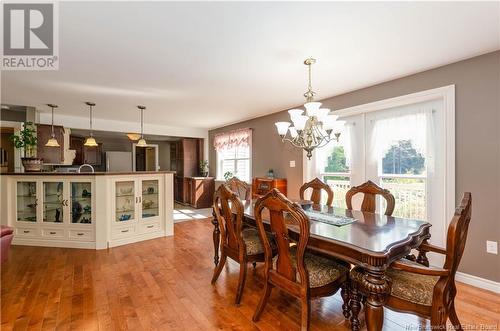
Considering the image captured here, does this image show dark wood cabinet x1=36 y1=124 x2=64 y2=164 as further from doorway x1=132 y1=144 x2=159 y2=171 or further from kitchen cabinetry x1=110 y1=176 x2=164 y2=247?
doorway x1=132 y1=144 x2=159 y2=171

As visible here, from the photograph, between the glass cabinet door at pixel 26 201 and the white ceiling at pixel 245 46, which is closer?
the white ceiling at pixel 245 46

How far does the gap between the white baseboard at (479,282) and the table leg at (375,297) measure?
1.83m

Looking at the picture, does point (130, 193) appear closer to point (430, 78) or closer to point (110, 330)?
point (110, 330)

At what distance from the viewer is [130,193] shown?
3.97 m

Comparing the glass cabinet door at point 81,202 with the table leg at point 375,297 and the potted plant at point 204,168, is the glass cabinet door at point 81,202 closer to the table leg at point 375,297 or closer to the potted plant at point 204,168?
the potted plant at point 204,168

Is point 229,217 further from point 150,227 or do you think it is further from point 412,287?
point 150,227

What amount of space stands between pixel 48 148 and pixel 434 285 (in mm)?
6219

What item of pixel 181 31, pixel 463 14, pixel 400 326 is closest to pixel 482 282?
pixel 400 326

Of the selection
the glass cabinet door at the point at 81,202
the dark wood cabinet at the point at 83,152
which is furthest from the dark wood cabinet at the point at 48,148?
the dark wood cabinet at the point at 83,152

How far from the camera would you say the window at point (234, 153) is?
5.74 metres

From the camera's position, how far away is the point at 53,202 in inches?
150

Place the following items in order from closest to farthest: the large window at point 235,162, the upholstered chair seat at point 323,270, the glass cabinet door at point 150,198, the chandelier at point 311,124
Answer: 1. the upholstered chair seat at point 323,270
2. the chandelier at point 311,124
3. the glass cabinet door at point 150,198
4. the large window at point 235,162

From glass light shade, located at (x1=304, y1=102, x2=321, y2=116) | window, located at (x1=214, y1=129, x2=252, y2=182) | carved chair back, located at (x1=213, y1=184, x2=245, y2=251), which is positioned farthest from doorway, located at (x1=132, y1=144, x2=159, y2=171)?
glass light shade, located at (x1=304, y1=102, x2=321, y2=116)

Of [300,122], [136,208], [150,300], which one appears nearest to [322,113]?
[300,122]
